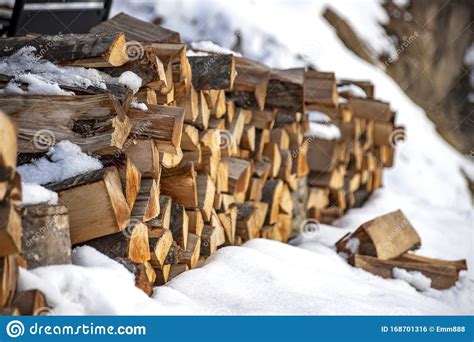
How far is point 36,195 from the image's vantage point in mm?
2072

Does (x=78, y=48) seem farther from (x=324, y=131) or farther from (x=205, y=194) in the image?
(x=324, y=131)

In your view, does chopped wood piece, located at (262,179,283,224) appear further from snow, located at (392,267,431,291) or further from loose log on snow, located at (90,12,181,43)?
loose log on snow, located at (90,12,181,43)

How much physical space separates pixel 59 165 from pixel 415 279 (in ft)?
6.05

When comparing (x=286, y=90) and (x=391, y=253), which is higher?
(x=286, y=90)

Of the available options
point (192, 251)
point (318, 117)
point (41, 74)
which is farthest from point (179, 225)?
point (318, 117)

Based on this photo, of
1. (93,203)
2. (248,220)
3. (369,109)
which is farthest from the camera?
(369,109)

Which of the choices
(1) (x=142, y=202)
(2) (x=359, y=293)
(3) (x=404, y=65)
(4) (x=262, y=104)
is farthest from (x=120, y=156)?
(3) (x=404, y=65)

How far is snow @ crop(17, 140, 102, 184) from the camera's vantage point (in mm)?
2248

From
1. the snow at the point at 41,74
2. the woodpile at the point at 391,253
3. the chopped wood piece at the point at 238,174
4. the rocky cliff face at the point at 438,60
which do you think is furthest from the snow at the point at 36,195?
the rocky cliff face at the point at 438,60

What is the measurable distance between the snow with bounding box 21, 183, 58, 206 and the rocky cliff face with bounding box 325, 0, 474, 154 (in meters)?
6.41

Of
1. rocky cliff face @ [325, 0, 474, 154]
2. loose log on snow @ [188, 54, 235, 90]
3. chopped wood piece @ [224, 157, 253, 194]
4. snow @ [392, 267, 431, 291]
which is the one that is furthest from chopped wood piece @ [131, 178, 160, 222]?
rocky cliff face @ [325, 0, 474, 154]

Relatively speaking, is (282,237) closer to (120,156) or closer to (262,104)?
(262,104)

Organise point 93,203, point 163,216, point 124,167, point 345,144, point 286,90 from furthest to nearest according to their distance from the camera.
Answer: point 345,144 < point 286,90 < point 163,216 < point 124,167 < point 93,203

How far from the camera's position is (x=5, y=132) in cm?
183
